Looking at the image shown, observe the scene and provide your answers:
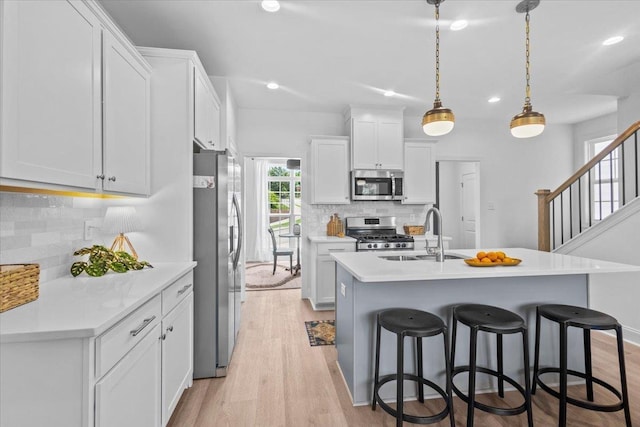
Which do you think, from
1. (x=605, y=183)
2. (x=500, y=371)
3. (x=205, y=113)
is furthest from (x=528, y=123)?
(x=605, y=183)

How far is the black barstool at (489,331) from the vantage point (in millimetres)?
1728

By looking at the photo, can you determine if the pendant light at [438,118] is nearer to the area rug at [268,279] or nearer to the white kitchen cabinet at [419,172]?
the white kitchen cabinet at [419,172]

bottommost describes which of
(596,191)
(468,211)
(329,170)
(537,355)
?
(537,355)

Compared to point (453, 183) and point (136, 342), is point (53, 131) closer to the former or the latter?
point (136, 342)

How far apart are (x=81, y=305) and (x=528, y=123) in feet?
9.28

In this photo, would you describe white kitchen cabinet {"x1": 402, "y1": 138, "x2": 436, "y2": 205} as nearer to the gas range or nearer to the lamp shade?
the gas range

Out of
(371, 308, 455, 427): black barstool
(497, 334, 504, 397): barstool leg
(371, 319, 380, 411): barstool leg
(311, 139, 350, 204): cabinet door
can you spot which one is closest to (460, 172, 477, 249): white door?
(311, 139, 350, 204): cabinet door

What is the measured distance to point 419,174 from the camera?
461 cm

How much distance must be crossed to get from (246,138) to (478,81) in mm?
3082

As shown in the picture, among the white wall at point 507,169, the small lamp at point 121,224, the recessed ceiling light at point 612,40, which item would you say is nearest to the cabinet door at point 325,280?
the small lamp at point 121,224

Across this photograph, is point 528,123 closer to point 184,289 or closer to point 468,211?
point 184,289

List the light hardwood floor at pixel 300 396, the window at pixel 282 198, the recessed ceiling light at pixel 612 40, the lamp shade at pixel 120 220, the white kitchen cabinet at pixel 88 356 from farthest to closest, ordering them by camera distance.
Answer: the window at pixel 282 198
the recessed ceiling light at pixel 612 40
the lamp shade at pixel 120 220
the light hardwood floor at pixel 300 396
the white kitchen cabinet at pixel 88 356

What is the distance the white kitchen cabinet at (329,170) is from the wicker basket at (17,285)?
324cm

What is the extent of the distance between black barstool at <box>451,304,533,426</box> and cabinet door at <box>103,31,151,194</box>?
2214 millimetres
